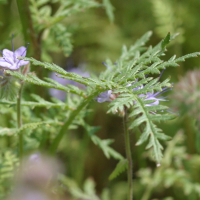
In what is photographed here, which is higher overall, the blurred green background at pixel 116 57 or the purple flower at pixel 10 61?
the blurred green background at pixel 116 57

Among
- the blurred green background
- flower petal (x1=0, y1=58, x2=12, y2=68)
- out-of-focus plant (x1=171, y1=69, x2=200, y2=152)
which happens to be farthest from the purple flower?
out-of-focus plant (x1=171, y1=69, x2=200, y2=152)

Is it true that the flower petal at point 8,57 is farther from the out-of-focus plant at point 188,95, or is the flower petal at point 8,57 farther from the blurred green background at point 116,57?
the out-of-focus plant at point 188,95

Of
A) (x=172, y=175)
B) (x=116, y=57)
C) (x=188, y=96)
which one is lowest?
(x=172, y=175)

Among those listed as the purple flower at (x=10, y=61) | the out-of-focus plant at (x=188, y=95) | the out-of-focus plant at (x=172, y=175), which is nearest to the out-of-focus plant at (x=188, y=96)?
the out-of-focus plant at (x=188, y=95)

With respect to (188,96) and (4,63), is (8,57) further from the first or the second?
(188,96)

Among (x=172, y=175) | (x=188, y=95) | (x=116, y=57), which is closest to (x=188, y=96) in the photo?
(x=188, y=95)

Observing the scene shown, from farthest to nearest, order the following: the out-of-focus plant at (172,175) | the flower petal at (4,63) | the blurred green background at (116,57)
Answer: the blurred green background at (116,57) → the out-of-focus plant at (172,175) → the flower petal at (4,63)

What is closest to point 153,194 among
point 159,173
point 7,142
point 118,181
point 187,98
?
point 118,181

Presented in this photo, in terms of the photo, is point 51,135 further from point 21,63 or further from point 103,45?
Answer: point 103,45

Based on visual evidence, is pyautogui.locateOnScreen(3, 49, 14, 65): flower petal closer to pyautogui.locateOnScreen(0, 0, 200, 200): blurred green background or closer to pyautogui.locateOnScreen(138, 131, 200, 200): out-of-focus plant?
pyautogui.locateOnScreen(0, 0, 200, 200): blurred green background
